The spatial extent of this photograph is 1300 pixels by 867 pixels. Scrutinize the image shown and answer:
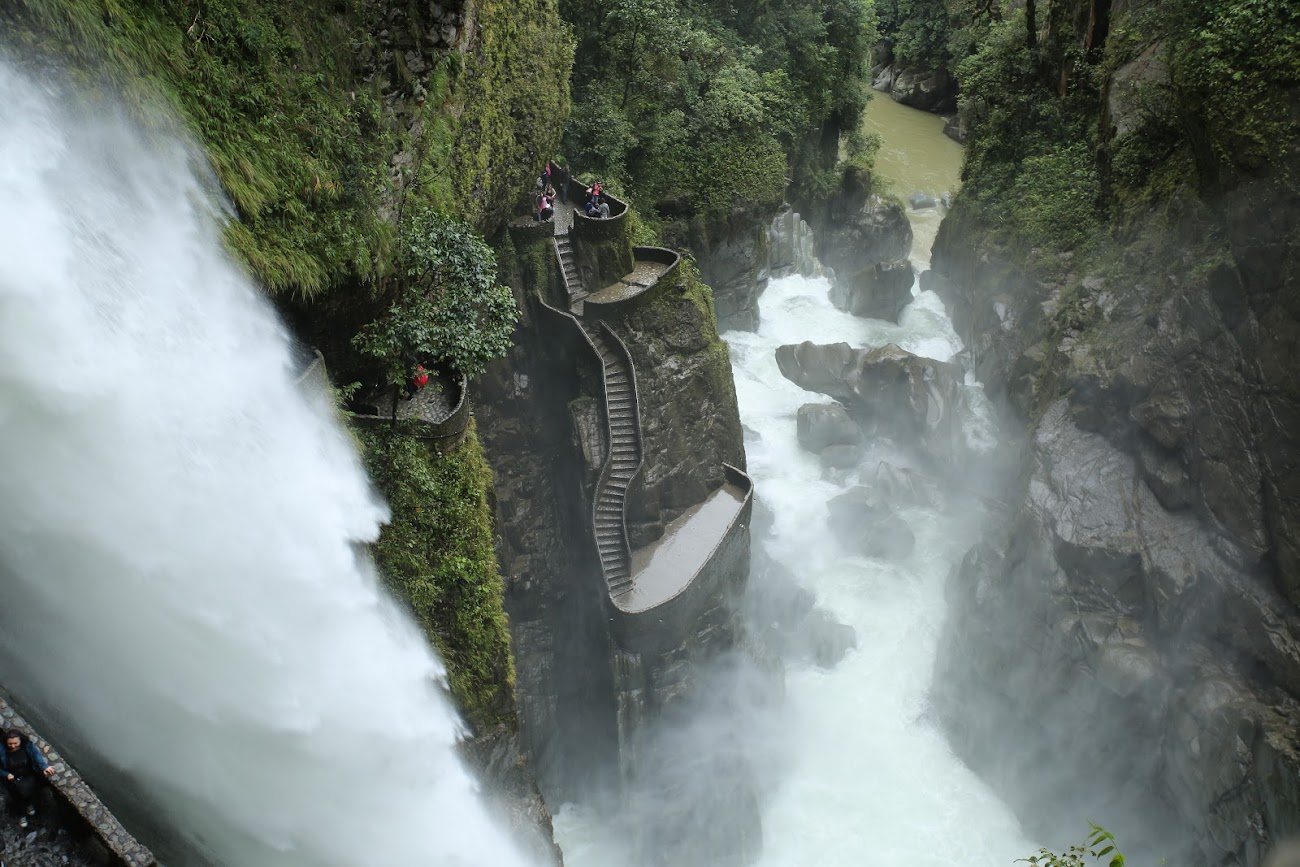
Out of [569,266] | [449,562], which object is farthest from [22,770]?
[569,266]

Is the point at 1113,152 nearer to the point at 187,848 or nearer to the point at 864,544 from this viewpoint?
the point at 864,544

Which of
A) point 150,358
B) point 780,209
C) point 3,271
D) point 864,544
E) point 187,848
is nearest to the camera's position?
point 3,271

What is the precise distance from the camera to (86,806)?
910 cm

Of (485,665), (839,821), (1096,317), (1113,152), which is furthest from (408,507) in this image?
(1113,152)

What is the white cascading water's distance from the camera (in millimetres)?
9117

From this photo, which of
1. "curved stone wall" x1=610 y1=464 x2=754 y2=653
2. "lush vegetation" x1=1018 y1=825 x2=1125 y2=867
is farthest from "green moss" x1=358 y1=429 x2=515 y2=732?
"lush vegetation" x1=1018 y1=825 x2=1125 y2=867

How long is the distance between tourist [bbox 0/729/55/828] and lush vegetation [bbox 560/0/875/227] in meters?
22.2

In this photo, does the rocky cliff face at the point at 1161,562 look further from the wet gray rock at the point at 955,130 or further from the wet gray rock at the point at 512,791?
the wet gray rock at the point at 955,130

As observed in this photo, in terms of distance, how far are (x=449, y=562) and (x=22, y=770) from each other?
6.55 metres

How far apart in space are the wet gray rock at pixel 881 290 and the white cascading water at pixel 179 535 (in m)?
26.4

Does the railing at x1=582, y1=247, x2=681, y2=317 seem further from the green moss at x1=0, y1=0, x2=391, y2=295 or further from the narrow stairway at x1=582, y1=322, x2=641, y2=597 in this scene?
the green moss at x1=0, y1=0, x2=391, y2=295

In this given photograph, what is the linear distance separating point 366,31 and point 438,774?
11831 mm

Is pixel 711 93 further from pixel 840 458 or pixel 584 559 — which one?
pixel 584 559

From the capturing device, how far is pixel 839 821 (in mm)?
21734
